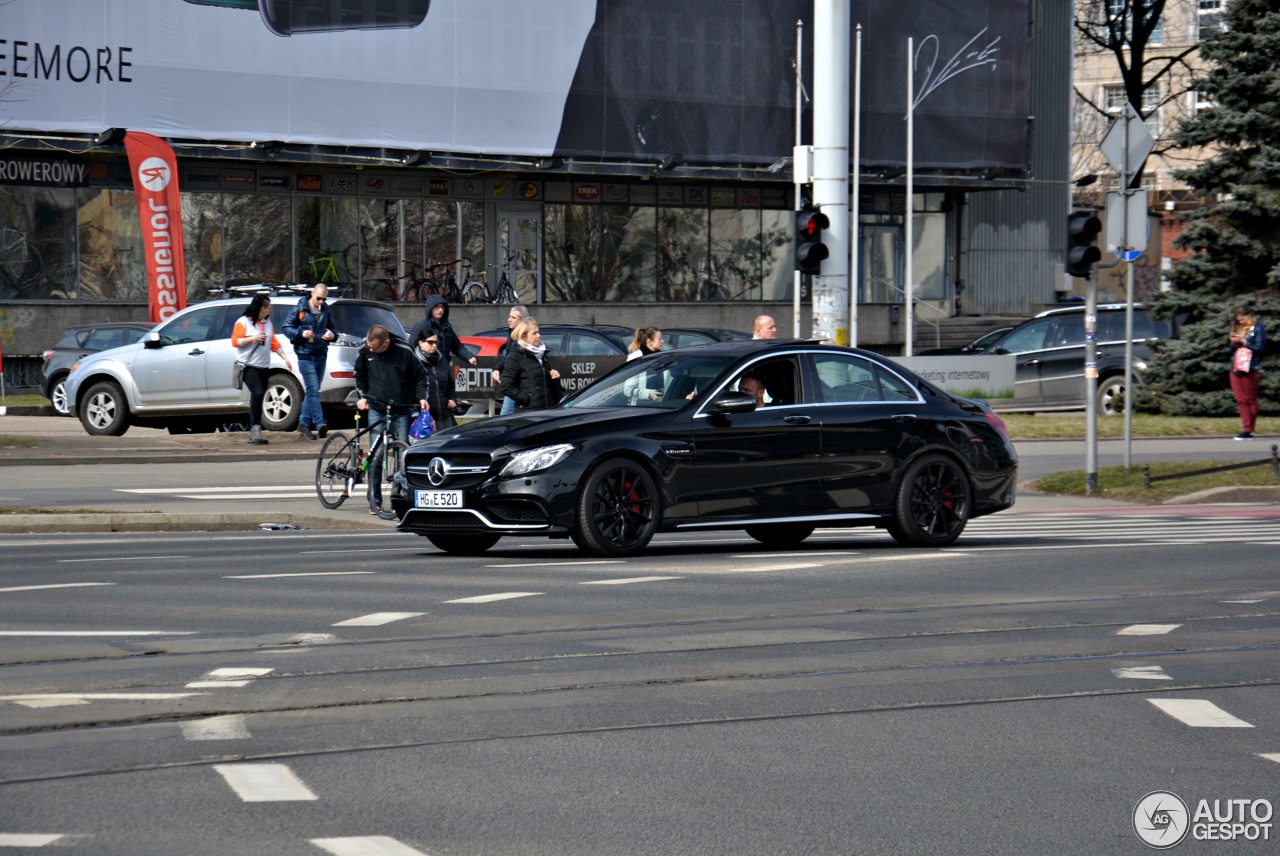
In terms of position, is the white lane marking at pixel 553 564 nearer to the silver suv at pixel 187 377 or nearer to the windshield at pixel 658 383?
the windshield at pixel 658 383

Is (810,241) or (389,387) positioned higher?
(810,241)

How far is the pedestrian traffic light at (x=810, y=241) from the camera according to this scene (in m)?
22.9

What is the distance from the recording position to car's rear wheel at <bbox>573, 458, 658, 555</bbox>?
12539 millimetres

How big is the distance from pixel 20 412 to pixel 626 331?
10958mm

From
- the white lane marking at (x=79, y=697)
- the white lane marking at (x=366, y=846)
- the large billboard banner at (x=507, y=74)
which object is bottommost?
the white lane marking at (x=366, y=846)

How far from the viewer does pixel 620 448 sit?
12625 millimetres

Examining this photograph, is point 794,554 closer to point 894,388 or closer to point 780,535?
point 780,535

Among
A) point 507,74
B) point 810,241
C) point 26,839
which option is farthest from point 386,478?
point 507,74

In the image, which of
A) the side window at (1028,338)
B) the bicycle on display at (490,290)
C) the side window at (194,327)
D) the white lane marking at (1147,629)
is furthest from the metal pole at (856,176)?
the white lane marking at (1147,629)

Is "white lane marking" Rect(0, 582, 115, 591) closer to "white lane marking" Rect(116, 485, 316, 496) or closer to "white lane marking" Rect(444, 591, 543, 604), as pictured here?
"white lane marking" Rect(444, 591, 543, 604)

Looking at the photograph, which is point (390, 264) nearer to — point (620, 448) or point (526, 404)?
point (526, 404)

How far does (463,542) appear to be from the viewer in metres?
13.7

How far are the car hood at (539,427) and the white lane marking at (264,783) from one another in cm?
649

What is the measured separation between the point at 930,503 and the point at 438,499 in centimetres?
382
